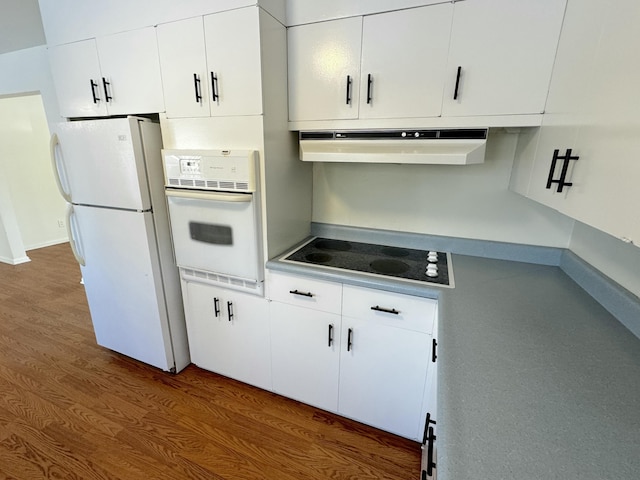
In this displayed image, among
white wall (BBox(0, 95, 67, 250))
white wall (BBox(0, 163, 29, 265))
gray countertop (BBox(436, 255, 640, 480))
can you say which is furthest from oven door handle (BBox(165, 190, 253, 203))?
white wall (BBox(0, 95, 67, 250))

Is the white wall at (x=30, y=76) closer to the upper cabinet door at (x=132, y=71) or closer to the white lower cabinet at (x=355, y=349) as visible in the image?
the upper cabinet door at (x=132, y=71)

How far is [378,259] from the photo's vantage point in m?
1.74

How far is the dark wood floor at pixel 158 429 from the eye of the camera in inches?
58.6

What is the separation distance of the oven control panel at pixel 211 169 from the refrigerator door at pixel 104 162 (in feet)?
0.56

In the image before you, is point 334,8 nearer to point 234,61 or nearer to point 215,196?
point 234,61

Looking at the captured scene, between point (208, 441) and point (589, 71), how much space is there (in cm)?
233

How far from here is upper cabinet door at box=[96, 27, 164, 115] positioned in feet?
5.27

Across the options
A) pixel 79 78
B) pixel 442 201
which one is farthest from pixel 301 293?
pixel 79 78

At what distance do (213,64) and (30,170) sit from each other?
5.04 m

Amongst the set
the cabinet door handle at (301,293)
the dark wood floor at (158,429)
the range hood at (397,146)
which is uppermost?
the range hood at (397,146)

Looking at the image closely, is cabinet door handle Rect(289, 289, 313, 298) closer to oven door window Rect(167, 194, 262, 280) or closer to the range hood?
oven door window Rect(167, 194, 262, 280)

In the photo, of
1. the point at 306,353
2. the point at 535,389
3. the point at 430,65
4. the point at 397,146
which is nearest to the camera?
the point at 535,389

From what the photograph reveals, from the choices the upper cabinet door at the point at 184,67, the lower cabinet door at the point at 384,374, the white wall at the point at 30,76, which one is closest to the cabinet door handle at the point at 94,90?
the upper cabinet door at the point at 184,67

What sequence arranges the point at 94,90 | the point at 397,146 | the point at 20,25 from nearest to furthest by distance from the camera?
1. the point at 397,146
2. the point at 94,90
3. the point at 20,25
